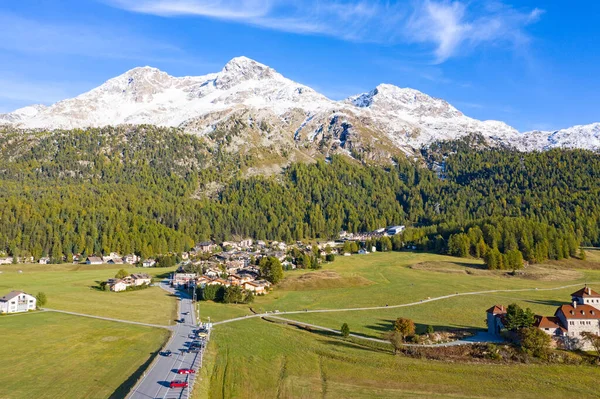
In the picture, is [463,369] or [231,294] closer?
[463,369]

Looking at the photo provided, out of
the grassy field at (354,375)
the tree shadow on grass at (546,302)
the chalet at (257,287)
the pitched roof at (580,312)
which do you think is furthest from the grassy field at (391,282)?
the pitched roof at (580,312)

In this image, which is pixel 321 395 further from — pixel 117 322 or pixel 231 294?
pixel 231 294

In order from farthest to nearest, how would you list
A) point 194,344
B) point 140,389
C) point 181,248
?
point 181,248 < point 194,344 < point 140,389

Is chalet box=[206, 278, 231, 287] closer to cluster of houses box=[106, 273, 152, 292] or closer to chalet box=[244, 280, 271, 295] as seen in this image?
chalet box=[244, 280, 271, 295]

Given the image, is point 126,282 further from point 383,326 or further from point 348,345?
point 348,345

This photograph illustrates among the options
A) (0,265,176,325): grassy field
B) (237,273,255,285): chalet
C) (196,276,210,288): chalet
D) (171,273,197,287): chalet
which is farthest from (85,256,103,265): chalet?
(196,276,210,288): chalet

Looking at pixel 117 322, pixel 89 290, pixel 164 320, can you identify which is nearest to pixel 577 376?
pixel 164 320
